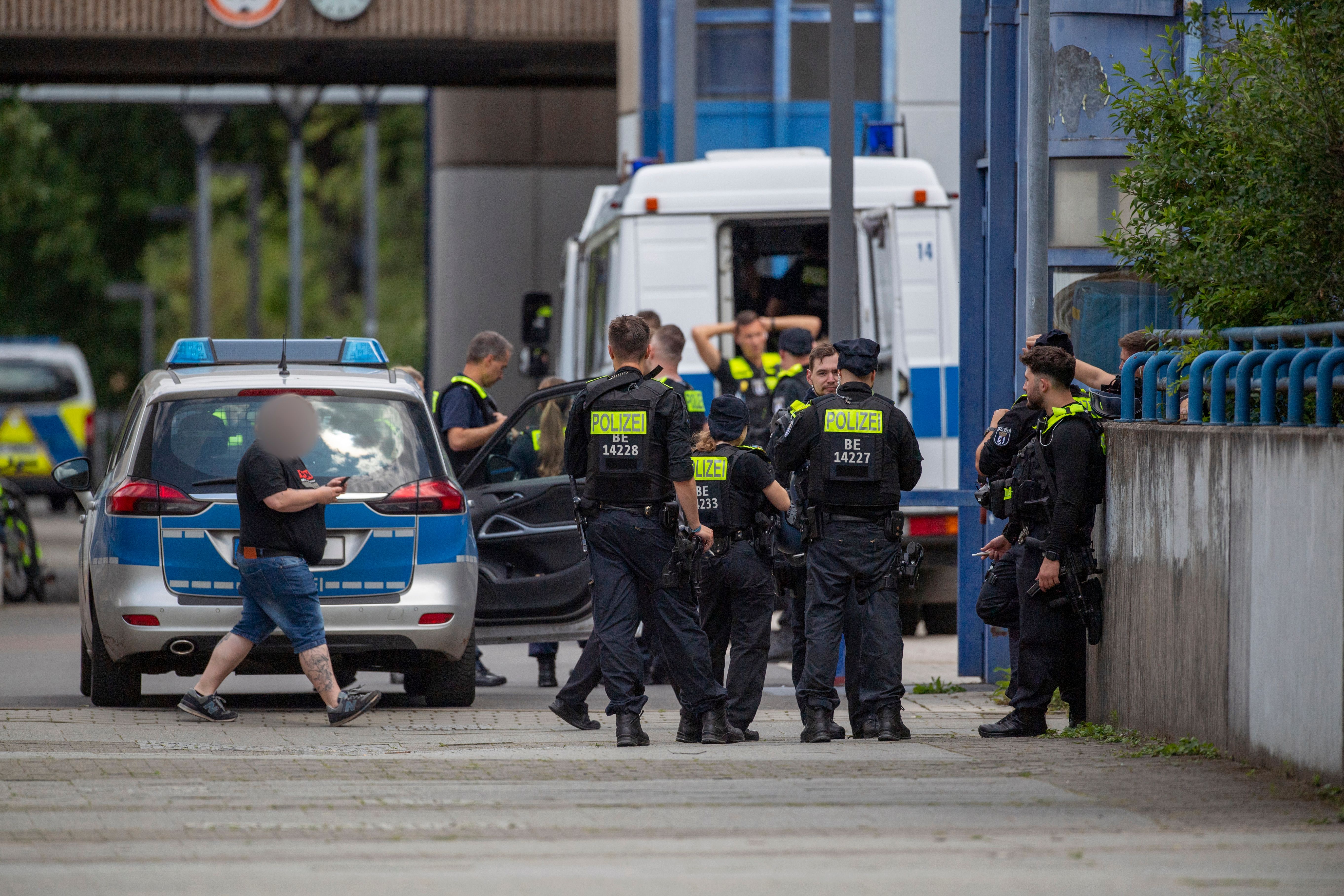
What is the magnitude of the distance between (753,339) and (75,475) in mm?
4298

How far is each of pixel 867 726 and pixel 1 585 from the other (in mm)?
10818

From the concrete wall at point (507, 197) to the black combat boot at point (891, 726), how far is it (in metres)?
17.9

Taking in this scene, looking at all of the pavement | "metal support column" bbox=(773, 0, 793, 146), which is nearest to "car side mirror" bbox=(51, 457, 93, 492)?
the pavement

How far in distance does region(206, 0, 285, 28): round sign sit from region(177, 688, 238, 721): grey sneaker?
1227 cm

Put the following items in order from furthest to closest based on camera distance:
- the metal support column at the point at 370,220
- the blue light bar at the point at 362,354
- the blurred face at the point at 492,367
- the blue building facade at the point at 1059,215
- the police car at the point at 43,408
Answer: the metal support column at the point at 370,220
the police car at the point at 43,408
the blurred face at the point at 492,367
the blue building facade at the point at 1059,215
the blue light bar at the point at 362,354

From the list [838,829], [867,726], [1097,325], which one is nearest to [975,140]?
[1097,325]

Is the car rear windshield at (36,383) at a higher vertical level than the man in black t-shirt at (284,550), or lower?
higher

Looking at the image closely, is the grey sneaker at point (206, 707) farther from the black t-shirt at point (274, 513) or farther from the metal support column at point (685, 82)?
the metal support column at point (685, 82)

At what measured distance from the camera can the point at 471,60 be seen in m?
22.1

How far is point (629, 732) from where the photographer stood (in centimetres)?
864

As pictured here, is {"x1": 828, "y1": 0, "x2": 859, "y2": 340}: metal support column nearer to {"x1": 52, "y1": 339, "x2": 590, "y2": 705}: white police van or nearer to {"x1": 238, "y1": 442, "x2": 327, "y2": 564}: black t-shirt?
{"x1": 52, "y1": 339, "x2": 590, "y2": 705}: white police van

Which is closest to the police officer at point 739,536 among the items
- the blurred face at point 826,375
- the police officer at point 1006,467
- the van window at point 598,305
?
the blurred face at point 826,375

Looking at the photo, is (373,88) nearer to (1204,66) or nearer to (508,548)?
(508,548)

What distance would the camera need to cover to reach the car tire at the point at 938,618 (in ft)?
47.5
